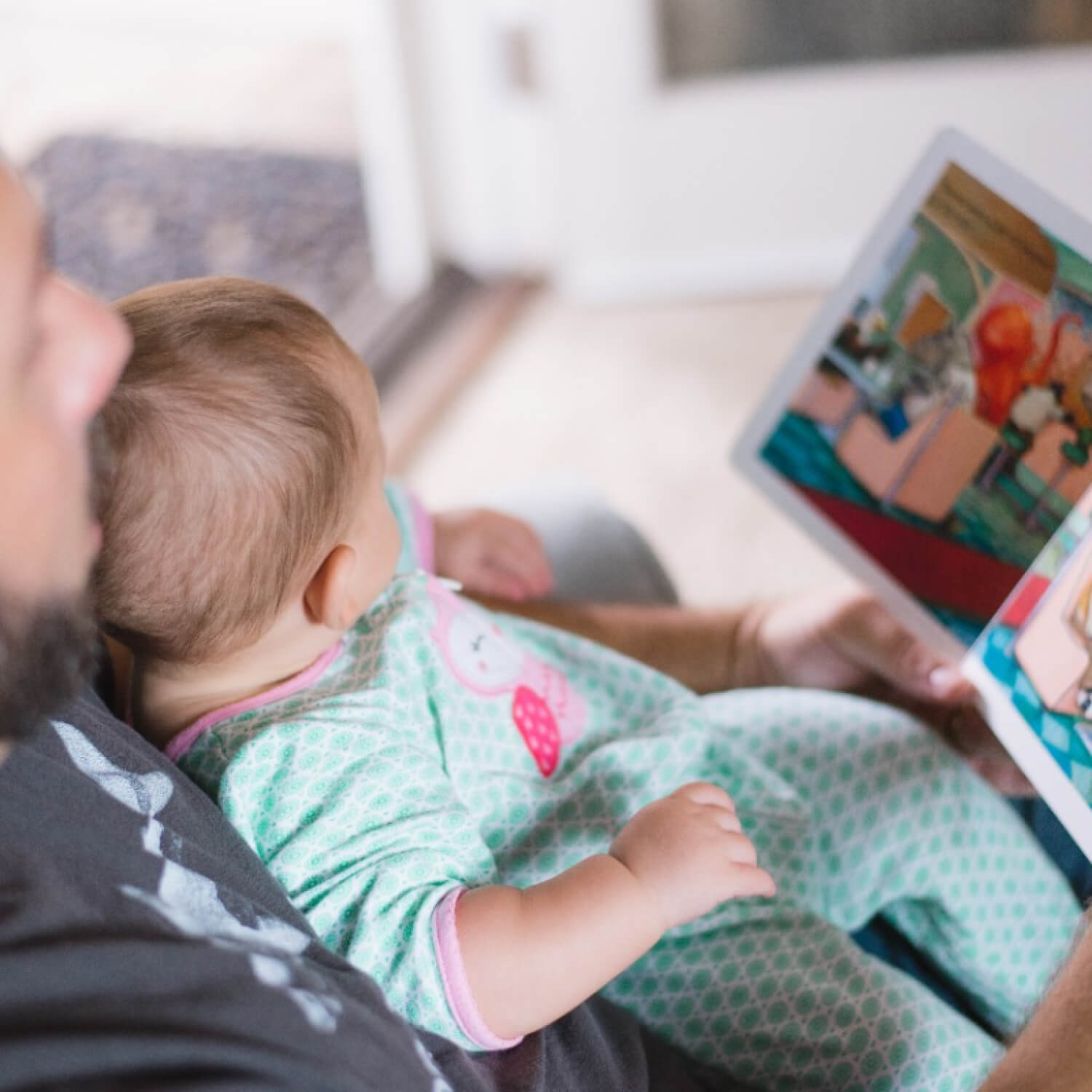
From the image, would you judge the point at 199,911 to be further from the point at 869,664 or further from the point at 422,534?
the point at 869,664

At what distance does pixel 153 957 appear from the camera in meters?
0.54

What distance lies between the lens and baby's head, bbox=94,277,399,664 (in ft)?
2.36

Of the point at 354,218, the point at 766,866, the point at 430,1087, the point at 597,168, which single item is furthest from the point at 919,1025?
the point at 354,218

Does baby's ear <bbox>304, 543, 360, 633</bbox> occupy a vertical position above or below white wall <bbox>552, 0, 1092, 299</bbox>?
below

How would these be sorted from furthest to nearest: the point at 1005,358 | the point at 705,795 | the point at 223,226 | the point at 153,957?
the point at 223,226
the point at 1005,358
the point at 705,795
the point at 153,957

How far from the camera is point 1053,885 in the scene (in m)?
1.00

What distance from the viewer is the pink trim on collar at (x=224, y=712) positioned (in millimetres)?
800

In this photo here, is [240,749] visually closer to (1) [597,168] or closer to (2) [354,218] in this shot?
(1) [597,168]

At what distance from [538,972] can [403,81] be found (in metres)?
1.96

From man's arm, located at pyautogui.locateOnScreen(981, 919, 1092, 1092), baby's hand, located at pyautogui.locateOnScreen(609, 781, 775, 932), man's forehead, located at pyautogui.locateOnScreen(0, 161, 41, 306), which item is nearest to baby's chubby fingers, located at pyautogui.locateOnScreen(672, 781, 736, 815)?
baby's hand, located at pyautogui.locateOnScreen(609, 781, 775, 932)

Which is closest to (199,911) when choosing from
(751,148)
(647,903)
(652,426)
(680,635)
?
(647,903)

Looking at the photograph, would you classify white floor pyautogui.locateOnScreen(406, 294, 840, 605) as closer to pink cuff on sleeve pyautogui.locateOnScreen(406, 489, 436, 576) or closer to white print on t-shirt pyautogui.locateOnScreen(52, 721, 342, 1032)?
pink cuff on sleeve pyautogui.locateOnScreen(406, 489, 436, 576)

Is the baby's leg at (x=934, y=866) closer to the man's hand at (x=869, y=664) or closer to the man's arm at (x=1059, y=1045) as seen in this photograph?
the man's hand at (x=869, y=664)

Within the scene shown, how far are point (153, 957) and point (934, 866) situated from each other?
0.64 meters
